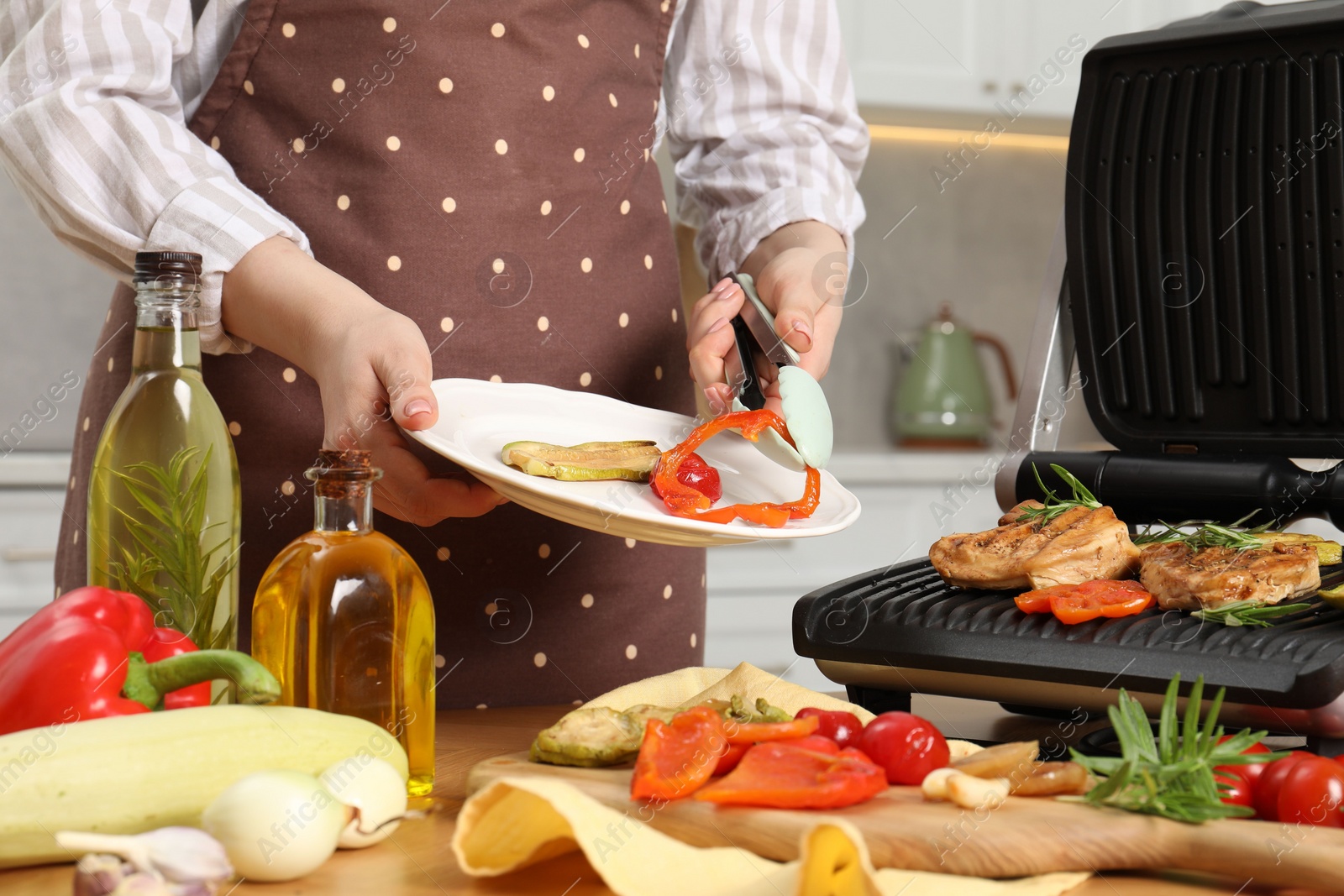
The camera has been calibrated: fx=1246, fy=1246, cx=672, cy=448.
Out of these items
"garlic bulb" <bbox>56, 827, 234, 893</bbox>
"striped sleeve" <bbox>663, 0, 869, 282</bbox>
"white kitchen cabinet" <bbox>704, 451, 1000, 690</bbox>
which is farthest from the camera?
"white kitchen cabinet" <bbox>704, 451, 1000, 690</bbox>

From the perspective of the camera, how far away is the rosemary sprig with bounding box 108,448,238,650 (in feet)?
2.29

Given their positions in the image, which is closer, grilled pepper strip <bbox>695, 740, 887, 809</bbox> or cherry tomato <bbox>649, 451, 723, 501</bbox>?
grilled pepper strip <bbox>695, 740, 887, 809</bbox>

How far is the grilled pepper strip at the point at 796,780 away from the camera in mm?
557

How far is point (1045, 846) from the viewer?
53cm

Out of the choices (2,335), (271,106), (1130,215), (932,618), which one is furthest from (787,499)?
(2,335)

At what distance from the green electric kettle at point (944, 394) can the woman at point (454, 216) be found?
1860 millimetres

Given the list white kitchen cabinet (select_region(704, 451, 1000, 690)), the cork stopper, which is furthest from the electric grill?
white kitchen cabinet (select_region(704, 451, 1000, 690))

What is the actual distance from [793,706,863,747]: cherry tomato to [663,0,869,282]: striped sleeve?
0.68 m

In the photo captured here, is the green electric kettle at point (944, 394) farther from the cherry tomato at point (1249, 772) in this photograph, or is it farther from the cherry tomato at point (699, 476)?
the cherry tomato at point (1249, 772)

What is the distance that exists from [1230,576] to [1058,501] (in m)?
0.23

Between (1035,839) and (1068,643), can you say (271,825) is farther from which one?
(1068,643)

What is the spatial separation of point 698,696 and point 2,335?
226cm

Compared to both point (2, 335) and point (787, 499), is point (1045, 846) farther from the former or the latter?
point (2, 335)

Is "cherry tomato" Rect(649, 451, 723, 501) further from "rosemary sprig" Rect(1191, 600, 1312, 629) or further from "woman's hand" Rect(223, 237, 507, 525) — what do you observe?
"rosemary sprig" Rect(1191, 600, 1312, 629)
